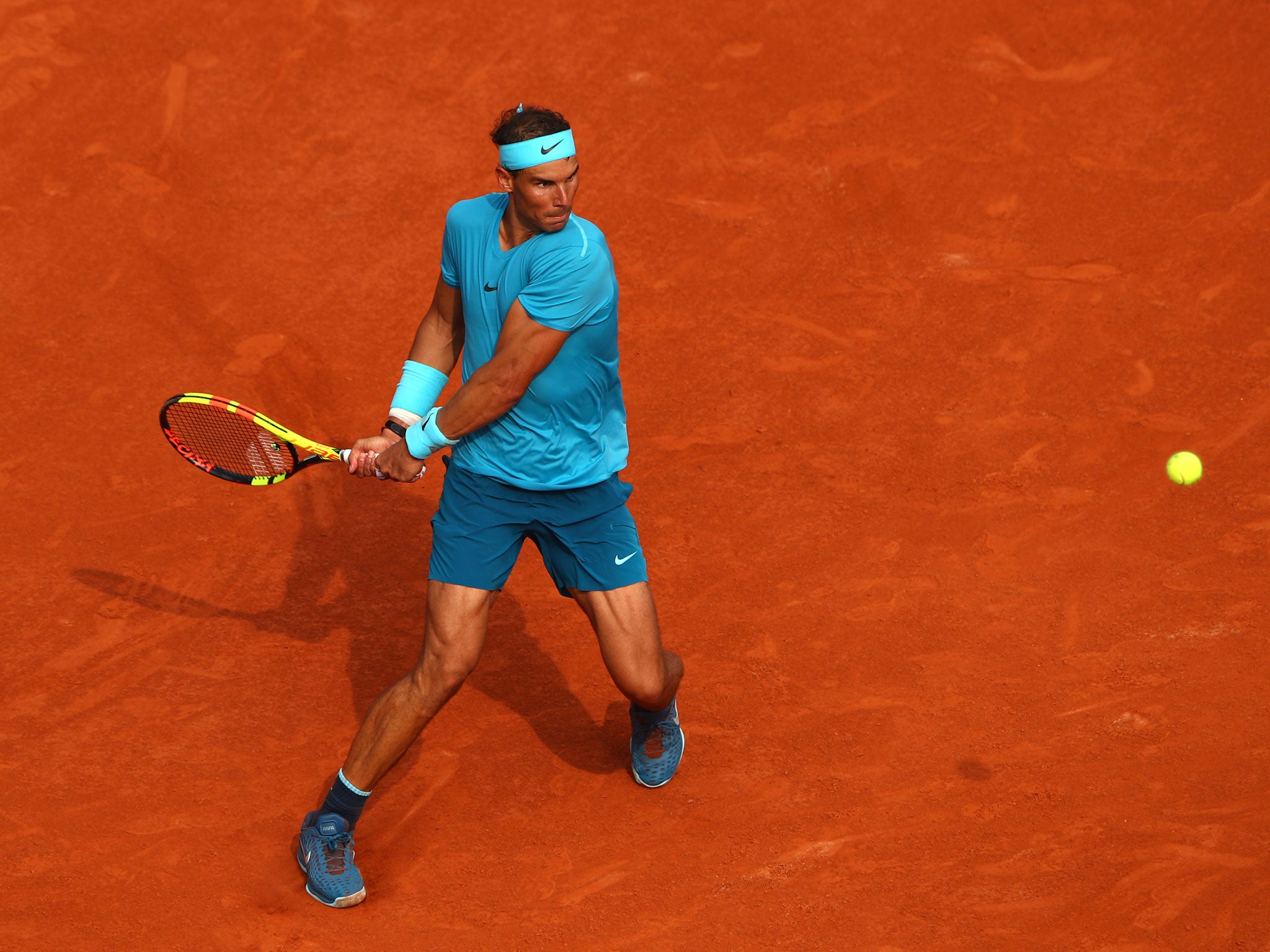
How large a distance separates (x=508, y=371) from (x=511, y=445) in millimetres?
332

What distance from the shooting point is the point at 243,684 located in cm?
590

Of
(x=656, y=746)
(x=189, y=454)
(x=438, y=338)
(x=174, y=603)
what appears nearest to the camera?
(x=438, y=338)

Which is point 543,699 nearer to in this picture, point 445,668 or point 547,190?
point 445,668

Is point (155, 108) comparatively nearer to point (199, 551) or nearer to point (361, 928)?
point (199, 551)

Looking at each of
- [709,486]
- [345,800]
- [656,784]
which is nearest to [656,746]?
[656,784]

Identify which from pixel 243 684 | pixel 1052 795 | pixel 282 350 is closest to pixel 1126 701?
pixel 1052 795

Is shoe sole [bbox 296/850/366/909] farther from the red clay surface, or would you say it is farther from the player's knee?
the player's knee

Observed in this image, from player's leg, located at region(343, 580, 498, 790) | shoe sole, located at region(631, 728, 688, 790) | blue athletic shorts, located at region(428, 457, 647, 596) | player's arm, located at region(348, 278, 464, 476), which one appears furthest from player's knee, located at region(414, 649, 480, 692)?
shoe sole, located at region(631, 728, 688, 790)

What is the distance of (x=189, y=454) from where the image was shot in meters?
5.41

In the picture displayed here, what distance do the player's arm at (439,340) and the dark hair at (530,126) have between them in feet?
2.13

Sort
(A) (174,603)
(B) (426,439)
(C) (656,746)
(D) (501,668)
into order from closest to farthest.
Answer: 1. (B) (426,439)
2. (C) (656,746)
3. (D) (501,668)
4. (A) (174,603)

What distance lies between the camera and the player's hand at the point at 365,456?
15.5 ft

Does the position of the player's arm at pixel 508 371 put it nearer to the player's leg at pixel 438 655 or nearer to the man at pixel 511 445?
the man at pixel 511 445

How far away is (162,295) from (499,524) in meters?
4.54
